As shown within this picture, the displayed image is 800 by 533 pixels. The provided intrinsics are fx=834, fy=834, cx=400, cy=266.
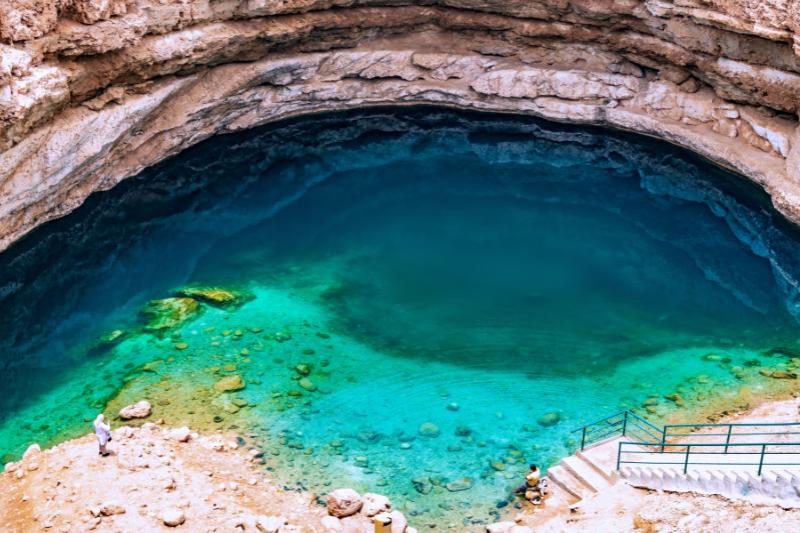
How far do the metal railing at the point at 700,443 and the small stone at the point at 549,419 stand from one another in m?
0.71

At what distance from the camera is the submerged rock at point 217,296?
2856 centimetres

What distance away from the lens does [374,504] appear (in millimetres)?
19391

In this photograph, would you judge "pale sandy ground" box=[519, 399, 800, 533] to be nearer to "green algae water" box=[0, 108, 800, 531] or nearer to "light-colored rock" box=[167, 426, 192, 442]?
"green algae water" box=[0, 108, 800, 531]

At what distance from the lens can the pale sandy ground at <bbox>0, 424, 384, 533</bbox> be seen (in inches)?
707

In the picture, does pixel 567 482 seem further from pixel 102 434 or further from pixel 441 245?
pixel 441 245

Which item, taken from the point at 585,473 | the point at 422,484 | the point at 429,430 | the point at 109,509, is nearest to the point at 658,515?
the point at 585,473

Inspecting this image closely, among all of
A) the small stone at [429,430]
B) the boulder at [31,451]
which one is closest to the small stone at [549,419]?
the small stone at [429,430]

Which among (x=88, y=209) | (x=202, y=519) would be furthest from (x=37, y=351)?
(x=202, y=519)

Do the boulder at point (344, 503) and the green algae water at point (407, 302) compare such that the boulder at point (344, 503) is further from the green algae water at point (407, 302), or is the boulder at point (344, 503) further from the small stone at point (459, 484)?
the small stone at point (459, 484)

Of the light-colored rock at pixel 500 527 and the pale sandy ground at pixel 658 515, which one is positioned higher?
the pale sandy ground at pixel 658 515

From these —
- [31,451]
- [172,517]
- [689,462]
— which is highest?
[689,462]

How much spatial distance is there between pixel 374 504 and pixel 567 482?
469 cm

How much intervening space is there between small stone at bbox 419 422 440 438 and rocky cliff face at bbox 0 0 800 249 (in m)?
16.3

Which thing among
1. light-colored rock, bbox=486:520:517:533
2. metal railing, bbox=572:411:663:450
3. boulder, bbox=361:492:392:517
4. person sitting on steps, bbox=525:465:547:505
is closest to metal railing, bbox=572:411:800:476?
metal railing, bbox=572:411:663:450
